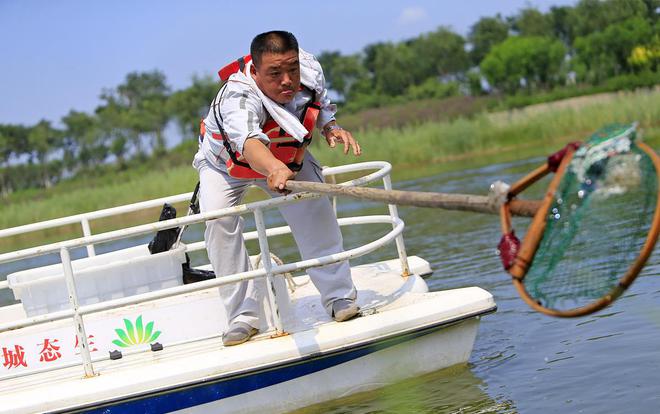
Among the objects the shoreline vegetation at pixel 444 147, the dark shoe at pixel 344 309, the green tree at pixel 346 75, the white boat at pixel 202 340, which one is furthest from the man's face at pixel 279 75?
the green tree at pixel 346 75

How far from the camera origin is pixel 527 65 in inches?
2384

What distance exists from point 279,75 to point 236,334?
1.46 metres

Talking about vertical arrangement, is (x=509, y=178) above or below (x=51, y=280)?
below

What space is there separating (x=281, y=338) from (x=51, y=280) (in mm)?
1723

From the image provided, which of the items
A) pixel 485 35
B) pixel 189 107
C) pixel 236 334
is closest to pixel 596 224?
pixel 236 334

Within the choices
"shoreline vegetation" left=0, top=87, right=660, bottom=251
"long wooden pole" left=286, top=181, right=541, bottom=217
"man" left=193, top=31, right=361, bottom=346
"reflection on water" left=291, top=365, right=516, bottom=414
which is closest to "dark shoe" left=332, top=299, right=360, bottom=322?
"man" left=193, top=31, right=361, bottom=346

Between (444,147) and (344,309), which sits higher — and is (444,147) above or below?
below

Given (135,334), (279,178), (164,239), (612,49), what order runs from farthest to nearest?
(612,49) < (164,239) < (135,334) < (279,178)

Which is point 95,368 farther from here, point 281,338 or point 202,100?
point 202,100

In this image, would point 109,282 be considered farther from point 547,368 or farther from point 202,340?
point 547,368

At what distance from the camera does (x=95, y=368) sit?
5.63 metres

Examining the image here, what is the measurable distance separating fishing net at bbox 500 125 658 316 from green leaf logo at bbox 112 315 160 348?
3.24 meters

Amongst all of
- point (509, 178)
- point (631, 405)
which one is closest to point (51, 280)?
point (631, 405)

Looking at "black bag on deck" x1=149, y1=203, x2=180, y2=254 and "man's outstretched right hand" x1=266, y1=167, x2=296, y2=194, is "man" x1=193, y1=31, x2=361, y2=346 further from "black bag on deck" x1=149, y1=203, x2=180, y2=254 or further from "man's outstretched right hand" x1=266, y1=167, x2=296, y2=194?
"black bag on deck" x1=149, y1=203, x2=180, y2=254
